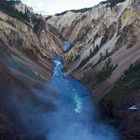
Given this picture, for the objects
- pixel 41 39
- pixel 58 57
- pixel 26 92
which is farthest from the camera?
pixel 41 39

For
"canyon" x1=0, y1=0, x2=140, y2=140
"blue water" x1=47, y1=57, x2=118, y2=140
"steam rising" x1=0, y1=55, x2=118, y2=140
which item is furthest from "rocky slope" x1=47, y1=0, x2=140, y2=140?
"steam rising" x1=0, y1=55, x2=118, y2=140

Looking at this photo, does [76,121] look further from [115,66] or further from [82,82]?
[82,82]

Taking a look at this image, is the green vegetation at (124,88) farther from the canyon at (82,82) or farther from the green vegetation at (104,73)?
the green vegetation at (104,73)

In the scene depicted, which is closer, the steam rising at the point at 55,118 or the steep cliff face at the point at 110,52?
the steam rising at the point at 55,118

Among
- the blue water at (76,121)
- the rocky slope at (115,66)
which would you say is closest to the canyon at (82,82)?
the rocky slope at (115,66)

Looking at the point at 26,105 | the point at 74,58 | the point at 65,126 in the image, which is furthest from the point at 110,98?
the point at 74,58

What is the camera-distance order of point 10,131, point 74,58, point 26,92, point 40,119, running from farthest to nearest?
point 74,58 → point 26,92 → point 40,119 → point 10,131

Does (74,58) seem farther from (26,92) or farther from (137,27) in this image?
(26,92)

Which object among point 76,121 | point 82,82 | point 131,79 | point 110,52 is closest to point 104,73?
point 82,82

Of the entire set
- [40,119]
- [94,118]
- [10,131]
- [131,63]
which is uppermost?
[131,63]
